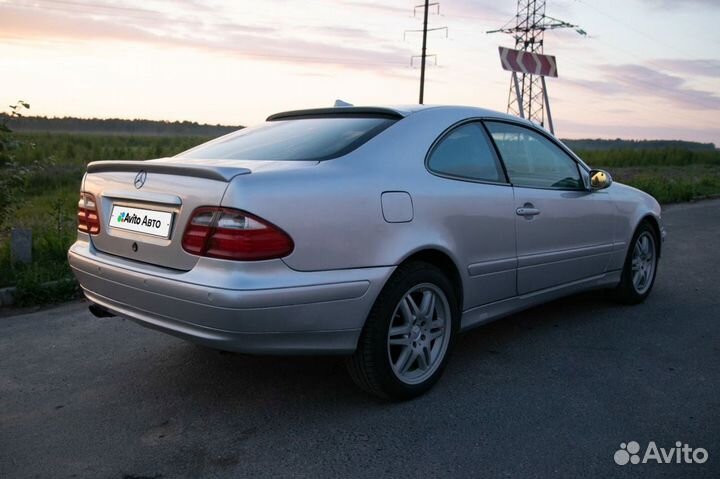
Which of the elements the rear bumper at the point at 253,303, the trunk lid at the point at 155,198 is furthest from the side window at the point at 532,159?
the trunk lid at the point at 155,198

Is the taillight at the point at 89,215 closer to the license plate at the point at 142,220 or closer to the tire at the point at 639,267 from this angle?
the license plate at the point at 142,220

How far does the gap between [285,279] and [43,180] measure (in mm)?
17169

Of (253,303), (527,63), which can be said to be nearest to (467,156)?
(253,303)

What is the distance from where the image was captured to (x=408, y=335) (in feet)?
11.5

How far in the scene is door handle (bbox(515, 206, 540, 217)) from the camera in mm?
4152

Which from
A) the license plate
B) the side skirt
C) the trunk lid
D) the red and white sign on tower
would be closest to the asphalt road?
the side skirt

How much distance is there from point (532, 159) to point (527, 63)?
14146 millimetres

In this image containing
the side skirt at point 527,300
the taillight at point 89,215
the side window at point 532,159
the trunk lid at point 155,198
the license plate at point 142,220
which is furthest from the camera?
the side window at point 532,159

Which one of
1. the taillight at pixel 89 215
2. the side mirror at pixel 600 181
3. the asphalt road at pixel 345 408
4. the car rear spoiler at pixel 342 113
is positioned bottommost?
the asphalt road at pixel 345 408

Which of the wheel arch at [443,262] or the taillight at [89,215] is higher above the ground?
the taillight at [89,215]

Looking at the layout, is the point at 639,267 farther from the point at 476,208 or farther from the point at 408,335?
the point at 408,335

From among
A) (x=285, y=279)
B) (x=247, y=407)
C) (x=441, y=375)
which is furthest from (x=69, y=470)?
(x=441, y=375)

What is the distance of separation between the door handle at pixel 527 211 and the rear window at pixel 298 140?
1021mm

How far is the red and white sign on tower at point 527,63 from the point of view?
1691 centimetres
